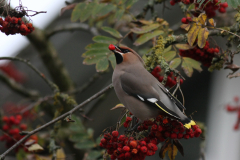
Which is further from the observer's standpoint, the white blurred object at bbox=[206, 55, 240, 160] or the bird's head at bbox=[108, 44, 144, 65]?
the white blurred object at bbox=[206, 55, 240, 160]

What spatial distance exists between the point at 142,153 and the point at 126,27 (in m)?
2.06

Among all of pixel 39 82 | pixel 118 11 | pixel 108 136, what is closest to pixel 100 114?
pixel 39 82

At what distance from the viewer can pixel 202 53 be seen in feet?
8.20

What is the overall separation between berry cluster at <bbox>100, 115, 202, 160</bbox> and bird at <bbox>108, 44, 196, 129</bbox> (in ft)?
0.21

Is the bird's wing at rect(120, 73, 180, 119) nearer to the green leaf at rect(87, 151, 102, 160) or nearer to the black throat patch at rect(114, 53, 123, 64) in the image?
the black throat patch at rect(114, 53, 123, 64)

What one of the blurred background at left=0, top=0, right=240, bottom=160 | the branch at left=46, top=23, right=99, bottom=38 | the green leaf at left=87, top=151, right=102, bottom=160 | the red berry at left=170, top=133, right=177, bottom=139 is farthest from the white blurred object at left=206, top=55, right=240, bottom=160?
the red berry at left=170, top=133, right=177, bottom=139

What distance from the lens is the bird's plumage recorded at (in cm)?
224

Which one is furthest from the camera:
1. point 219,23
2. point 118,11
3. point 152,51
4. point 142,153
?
point 219,23

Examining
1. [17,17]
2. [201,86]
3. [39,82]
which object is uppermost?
[17,17]

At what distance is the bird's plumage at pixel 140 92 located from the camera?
2.24 m

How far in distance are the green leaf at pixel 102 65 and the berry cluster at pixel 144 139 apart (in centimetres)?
75

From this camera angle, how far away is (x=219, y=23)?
356cm

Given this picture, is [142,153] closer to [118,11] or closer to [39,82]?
[118,11]

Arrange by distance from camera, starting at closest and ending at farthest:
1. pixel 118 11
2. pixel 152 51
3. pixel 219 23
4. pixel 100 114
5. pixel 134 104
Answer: pixel 134 104, pixel 152 51, pixel 118 11, pixel 219 23, pixel 100 114
